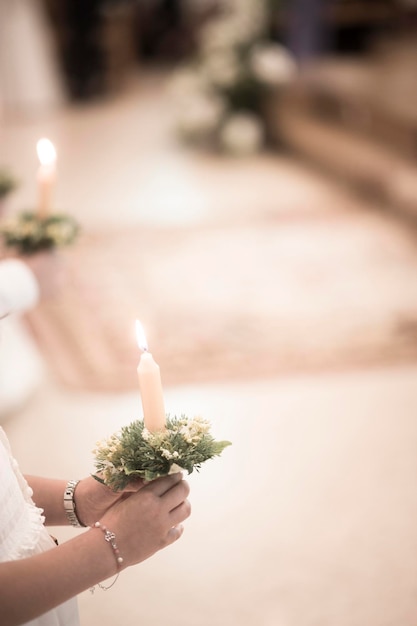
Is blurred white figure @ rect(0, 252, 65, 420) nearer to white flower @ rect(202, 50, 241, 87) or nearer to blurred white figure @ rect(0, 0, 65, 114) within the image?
white flower @ rect(202, 50, 241, 87)

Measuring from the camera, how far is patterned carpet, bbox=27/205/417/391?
269cm

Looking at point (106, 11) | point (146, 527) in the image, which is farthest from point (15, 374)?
point (106, 11)

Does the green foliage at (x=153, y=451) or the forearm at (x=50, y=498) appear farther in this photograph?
the forearm at (x=50, y=498)

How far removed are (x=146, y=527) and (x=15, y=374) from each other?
1662mm

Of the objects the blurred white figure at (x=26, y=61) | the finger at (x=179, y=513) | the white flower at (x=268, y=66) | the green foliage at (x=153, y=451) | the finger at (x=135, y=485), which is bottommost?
the finger at (x=179, y=513)

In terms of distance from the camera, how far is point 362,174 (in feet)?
15.2

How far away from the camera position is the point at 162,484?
0.89 m

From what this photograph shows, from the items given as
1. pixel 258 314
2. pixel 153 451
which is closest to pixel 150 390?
pixel 153 451

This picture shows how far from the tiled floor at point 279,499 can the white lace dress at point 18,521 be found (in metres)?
0.65

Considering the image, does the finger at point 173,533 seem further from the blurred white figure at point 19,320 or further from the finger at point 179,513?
the blurred white figure at point 19,320

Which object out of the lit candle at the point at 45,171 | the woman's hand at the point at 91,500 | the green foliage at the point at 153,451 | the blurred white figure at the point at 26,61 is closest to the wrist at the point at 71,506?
the woman's hand at the point at 91,500

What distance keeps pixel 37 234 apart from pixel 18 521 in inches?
44.1

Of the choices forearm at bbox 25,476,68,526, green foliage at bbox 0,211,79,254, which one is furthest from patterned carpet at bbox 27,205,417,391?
forearm at bbox 25,476,68,526

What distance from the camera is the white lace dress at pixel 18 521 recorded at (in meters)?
0.93
